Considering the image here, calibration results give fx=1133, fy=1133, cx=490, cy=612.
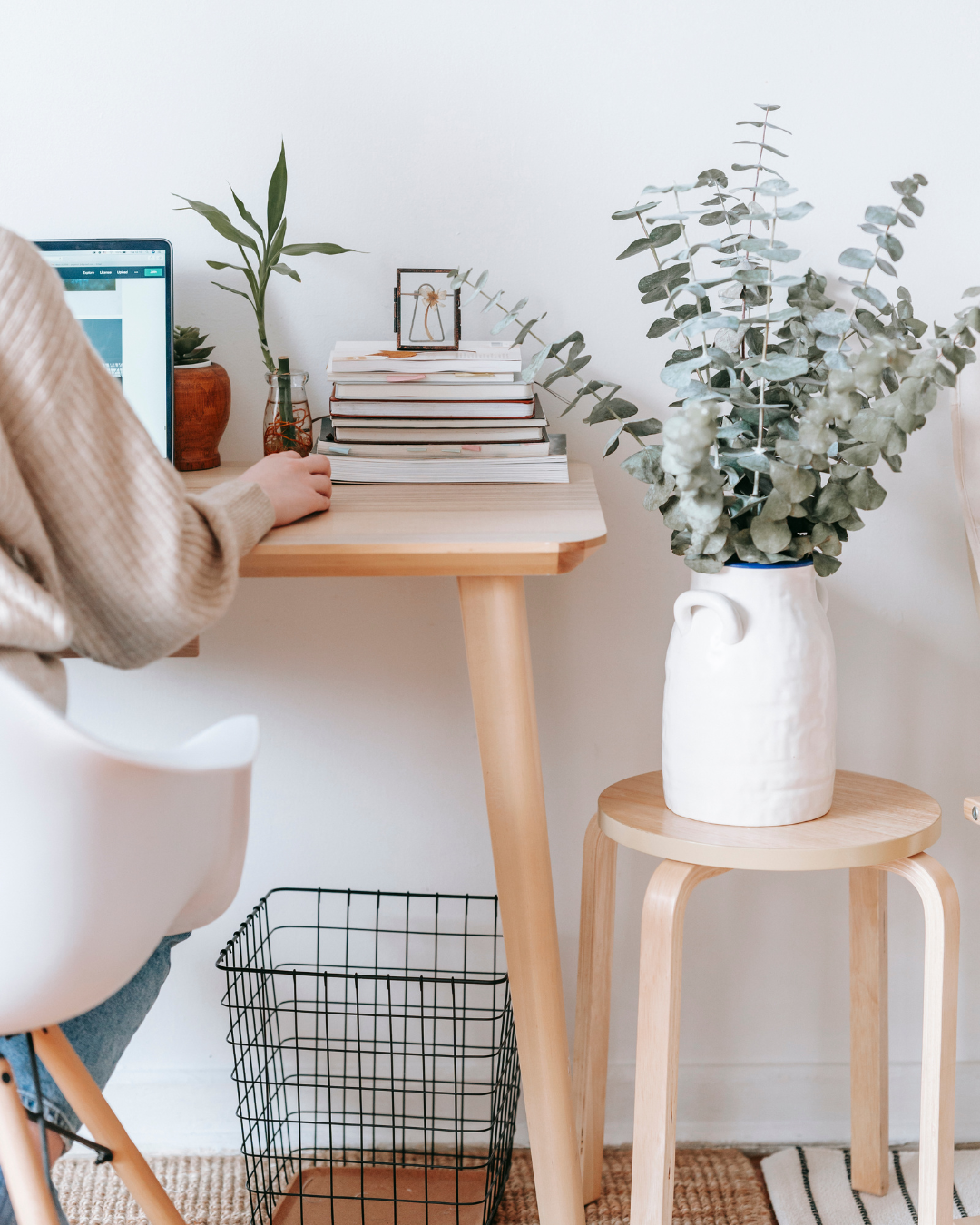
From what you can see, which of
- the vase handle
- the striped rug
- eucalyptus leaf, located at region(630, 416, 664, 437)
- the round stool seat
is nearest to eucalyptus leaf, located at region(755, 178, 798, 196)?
eucalyptus leaf, located at region(630, 416, 664, 437)

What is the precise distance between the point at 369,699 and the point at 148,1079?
1.85 feet

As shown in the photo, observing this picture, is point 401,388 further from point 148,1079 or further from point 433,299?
point 148,1079

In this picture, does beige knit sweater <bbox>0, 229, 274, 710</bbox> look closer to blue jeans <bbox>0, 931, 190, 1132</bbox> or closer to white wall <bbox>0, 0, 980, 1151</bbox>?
blue jeans <bbox>0, 931, 190, 1132</bbox>

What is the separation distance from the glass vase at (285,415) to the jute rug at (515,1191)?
866 mm

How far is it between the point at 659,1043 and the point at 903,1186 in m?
0.55

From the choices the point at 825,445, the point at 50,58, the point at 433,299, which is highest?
the point at 50,58

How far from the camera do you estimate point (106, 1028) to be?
902 mm

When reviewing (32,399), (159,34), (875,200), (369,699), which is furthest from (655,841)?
(159,34)

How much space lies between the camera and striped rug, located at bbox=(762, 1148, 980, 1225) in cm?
127

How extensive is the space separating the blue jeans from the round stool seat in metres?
0.41

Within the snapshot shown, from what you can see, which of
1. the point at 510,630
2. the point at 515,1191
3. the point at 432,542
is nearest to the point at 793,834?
the point at 510,630

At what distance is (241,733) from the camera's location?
708mm

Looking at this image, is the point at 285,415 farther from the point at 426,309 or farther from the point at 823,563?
the point at 823,563

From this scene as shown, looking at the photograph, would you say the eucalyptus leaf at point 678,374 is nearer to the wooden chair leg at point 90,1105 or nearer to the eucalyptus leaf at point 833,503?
the eucalyptus leaf at point 833,503
